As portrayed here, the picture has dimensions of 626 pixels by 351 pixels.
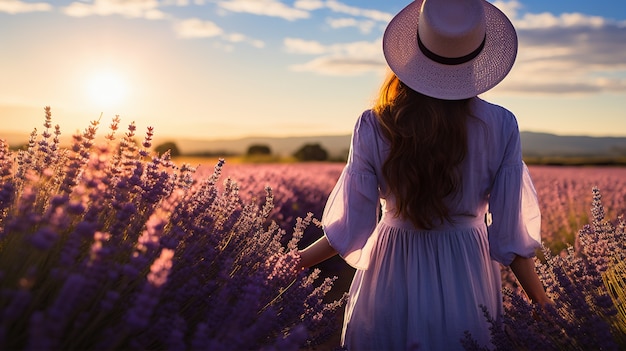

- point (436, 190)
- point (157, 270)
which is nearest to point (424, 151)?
point (436, 190)

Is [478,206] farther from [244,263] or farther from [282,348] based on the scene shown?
[282,348]

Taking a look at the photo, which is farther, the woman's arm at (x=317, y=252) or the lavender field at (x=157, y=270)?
the woman's arm at (x=317, y=252)

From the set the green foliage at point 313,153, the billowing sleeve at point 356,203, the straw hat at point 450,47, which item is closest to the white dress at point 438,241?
the billowing sleeve at point 356,203

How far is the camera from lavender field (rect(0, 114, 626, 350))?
157 cm

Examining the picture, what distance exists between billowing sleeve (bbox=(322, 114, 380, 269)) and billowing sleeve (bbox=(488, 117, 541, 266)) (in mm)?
424

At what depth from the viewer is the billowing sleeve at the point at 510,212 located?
240 cm

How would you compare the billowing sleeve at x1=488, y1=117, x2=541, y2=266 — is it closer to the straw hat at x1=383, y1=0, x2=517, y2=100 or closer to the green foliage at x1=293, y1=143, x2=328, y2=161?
the straw hat at x1=383, y1=0, x2=517, y2=100

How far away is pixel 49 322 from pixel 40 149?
1.37 metres

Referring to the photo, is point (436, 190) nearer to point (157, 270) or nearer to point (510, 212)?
point (510, 212)

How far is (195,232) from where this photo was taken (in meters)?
2.35

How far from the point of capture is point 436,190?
2309mm

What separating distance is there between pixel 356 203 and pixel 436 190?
29 centimetres

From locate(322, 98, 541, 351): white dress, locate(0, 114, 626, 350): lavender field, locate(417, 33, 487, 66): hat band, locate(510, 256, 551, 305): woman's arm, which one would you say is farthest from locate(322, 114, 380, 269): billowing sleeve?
locate(510, 256, 551, 305): woman's arm

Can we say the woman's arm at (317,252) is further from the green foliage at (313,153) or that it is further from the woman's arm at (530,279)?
the green foliage at (313,153)
